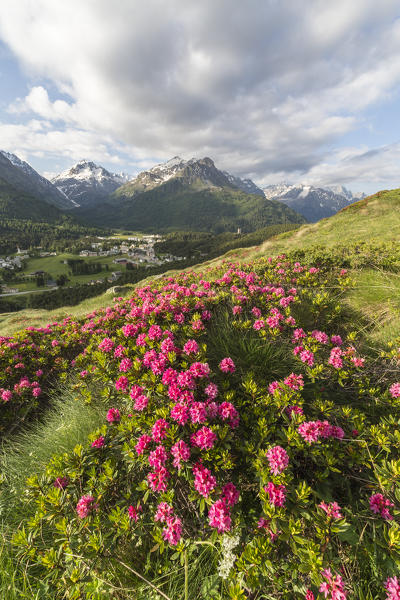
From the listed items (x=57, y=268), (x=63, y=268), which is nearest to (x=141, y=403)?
(x=63, y=268)

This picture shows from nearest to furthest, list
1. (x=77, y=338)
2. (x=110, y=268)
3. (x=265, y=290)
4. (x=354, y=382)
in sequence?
(x=354, y=382) < (x=265, y=290) < (x=77, y=338) < (x=110, y=268)

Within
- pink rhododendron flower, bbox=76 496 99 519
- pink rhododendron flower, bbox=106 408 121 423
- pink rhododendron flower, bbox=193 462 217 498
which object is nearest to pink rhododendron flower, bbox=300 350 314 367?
pink rhododendron flower, bbox=193 462 217 498

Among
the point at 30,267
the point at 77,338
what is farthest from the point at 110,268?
the point at 77,338

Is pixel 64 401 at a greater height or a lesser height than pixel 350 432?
lesser

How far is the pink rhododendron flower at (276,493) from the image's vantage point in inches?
79.7

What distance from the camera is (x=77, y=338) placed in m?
6.56

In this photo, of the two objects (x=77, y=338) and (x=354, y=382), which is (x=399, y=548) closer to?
(x=354, y=382)

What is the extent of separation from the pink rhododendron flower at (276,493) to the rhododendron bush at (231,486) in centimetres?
1

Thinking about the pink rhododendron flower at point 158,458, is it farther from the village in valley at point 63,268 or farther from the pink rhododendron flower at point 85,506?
the village in valley at point 63,268

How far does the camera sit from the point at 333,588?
1619 mm

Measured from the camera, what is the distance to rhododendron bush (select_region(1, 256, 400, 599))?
194 cm

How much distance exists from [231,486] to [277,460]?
0.51 m

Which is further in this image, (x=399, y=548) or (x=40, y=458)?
(x=40, y=458)

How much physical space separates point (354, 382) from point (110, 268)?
537 feet
